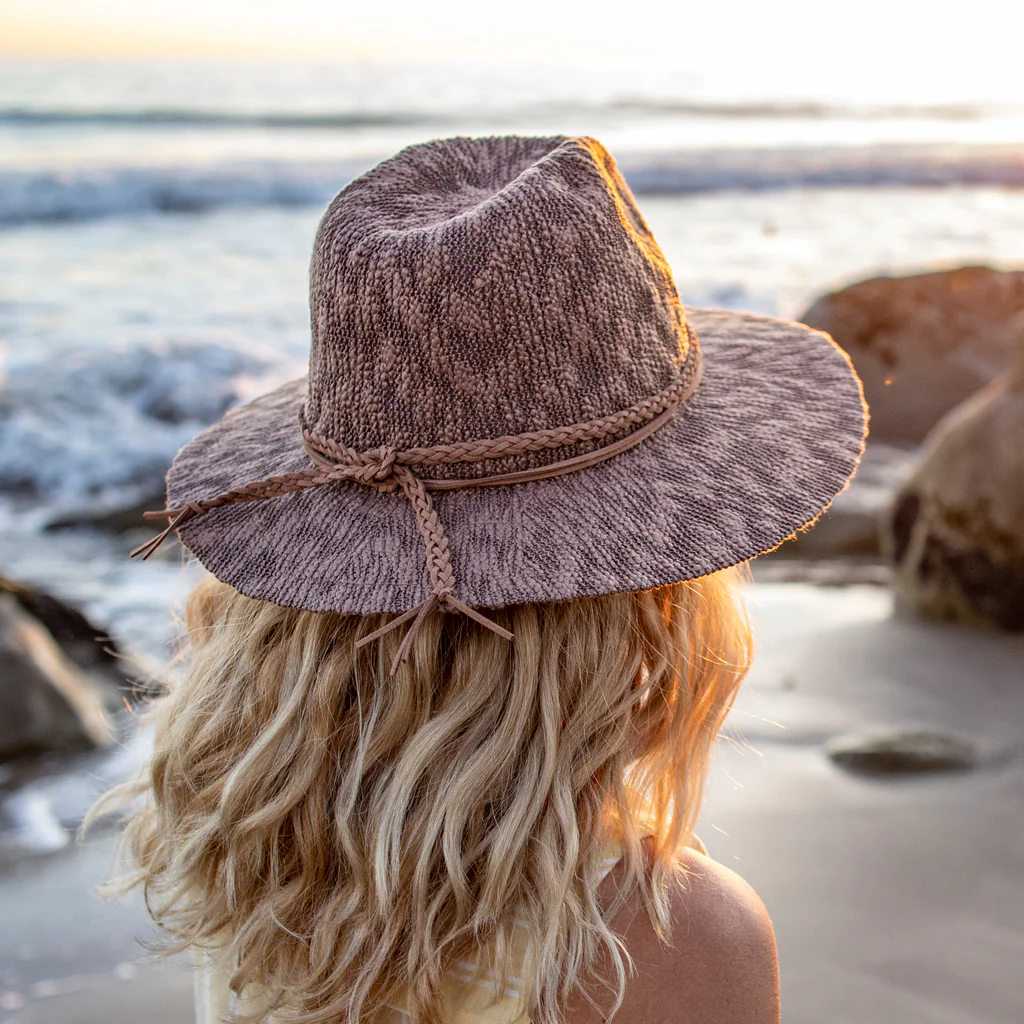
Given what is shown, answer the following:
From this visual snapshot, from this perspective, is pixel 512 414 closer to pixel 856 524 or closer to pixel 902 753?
pixel 902 753

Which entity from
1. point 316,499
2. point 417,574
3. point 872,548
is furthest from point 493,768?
point 872,548

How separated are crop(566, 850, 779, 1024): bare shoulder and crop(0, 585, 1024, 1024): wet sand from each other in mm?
762

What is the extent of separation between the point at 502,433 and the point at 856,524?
4.22m

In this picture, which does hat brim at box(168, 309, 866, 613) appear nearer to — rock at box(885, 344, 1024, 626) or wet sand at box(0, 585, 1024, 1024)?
wet sand at box(0, 585, 1024, 1024)

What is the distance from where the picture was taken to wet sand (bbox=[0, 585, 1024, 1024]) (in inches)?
90.7

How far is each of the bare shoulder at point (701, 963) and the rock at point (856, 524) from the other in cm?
326

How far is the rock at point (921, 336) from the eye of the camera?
21.0ft

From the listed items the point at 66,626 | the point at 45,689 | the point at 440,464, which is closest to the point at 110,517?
the point at 66,626

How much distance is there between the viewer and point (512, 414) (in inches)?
43.4

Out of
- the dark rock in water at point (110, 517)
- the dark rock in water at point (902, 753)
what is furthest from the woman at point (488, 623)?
the dark rock in water at point (110, 517)

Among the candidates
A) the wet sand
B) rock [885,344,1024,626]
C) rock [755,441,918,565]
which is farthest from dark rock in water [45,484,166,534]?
rock [885,344,1024,626]

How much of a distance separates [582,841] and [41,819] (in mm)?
2415

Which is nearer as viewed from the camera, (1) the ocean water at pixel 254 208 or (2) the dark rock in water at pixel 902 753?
(2) the dark rock in water at pixel 902 753

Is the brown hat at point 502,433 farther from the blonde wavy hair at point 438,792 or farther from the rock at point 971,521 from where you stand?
the rock at point 971,521
